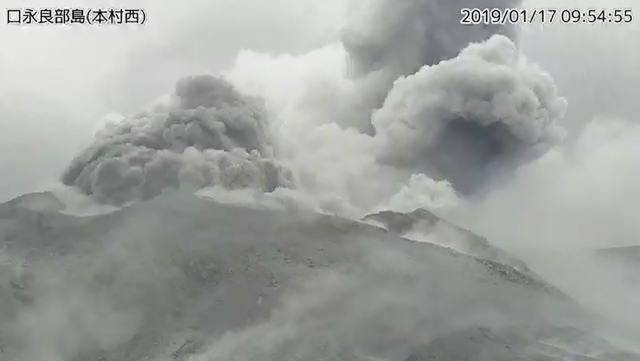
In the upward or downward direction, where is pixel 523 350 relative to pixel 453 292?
downward

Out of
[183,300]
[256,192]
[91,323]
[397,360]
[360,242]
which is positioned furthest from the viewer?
[256,192]

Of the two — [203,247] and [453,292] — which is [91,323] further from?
[453,292]

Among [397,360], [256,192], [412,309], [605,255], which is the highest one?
[256,192]

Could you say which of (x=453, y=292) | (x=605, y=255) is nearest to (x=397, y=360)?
(x=453, y=292)

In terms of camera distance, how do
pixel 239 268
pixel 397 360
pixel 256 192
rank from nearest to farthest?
pixel 397 360 → pixel 239 268 → pixel 256 192

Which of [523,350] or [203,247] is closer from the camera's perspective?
[523,350]

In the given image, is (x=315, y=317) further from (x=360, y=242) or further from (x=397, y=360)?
(x=360, y=242)
